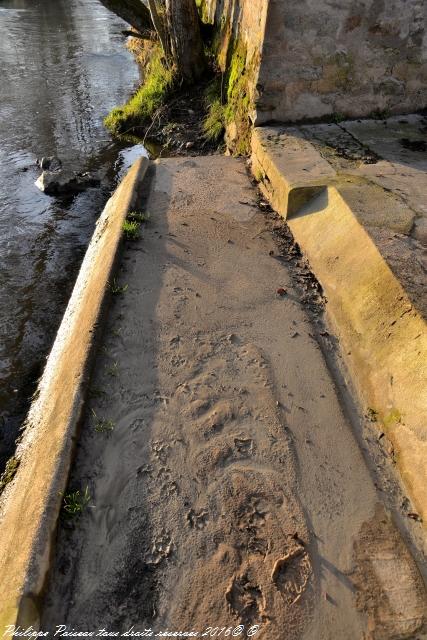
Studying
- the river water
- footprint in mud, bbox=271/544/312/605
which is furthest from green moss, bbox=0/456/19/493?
footprint in mud, bbox=271/544/312/605

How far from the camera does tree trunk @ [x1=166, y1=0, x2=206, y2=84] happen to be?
7023 millimetres

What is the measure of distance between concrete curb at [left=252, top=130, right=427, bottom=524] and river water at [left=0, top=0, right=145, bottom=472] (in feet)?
7.72

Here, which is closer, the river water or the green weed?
the green weed

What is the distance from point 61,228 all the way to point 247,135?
251 cm

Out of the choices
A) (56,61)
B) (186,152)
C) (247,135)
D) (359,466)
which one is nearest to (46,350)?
(359,466)

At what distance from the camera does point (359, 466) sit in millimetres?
2418

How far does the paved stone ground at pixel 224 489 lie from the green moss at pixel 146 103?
560 cm

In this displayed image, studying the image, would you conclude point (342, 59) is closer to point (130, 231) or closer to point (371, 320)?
point (130, 231)

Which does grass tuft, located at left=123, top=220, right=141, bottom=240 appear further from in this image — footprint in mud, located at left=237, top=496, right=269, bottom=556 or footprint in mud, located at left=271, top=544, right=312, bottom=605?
footprint in mud, located at left=271, top=544, right=312, bottom=605

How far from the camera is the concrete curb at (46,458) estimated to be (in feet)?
6.13

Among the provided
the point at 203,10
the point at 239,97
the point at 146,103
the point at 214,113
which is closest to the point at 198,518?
the point at 239,97

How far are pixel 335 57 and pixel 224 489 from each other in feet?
14.6

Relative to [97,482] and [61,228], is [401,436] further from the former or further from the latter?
[61,228]

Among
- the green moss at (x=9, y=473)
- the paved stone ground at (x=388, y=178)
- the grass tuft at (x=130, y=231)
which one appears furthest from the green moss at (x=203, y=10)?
the green moss at (x=9, y=473)
